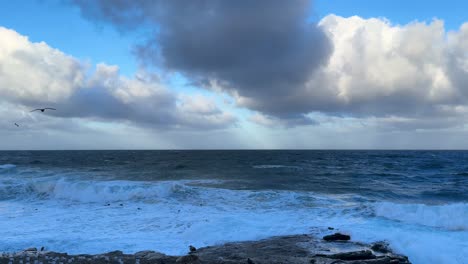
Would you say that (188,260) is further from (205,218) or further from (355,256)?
(205,218)

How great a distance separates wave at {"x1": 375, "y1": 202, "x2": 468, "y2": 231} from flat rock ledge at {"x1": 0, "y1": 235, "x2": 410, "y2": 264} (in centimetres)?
477

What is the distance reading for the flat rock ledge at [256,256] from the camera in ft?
29.0

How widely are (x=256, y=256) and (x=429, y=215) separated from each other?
29.9 ft

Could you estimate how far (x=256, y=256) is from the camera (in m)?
9.31

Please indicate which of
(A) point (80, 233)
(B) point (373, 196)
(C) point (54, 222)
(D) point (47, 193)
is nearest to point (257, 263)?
(A) point (80, 233)

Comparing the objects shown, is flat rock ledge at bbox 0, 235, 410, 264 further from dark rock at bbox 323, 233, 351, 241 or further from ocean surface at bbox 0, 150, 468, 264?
ocean surface at bbox 0, 150, 468, 264

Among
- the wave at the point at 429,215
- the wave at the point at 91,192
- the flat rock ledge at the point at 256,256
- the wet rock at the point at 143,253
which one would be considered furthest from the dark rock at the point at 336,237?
the wave at the point at 91,192

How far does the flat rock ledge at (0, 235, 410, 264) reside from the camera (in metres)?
8.83

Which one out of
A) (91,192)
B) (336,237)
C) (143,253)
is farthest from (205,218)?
(91,192)

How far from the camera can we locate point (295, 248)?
10.0 m

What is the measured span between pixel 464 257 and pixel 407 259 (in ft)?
6.54

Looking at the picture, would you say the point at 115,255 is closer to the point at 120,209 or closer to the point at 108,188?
the point at 120,209

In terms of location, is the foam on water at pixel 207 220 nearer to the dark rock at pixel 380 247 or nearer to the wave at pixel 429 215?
the wave at pixel 429 215

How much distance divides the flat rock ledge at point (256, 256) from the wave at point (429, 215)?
15.7ft
